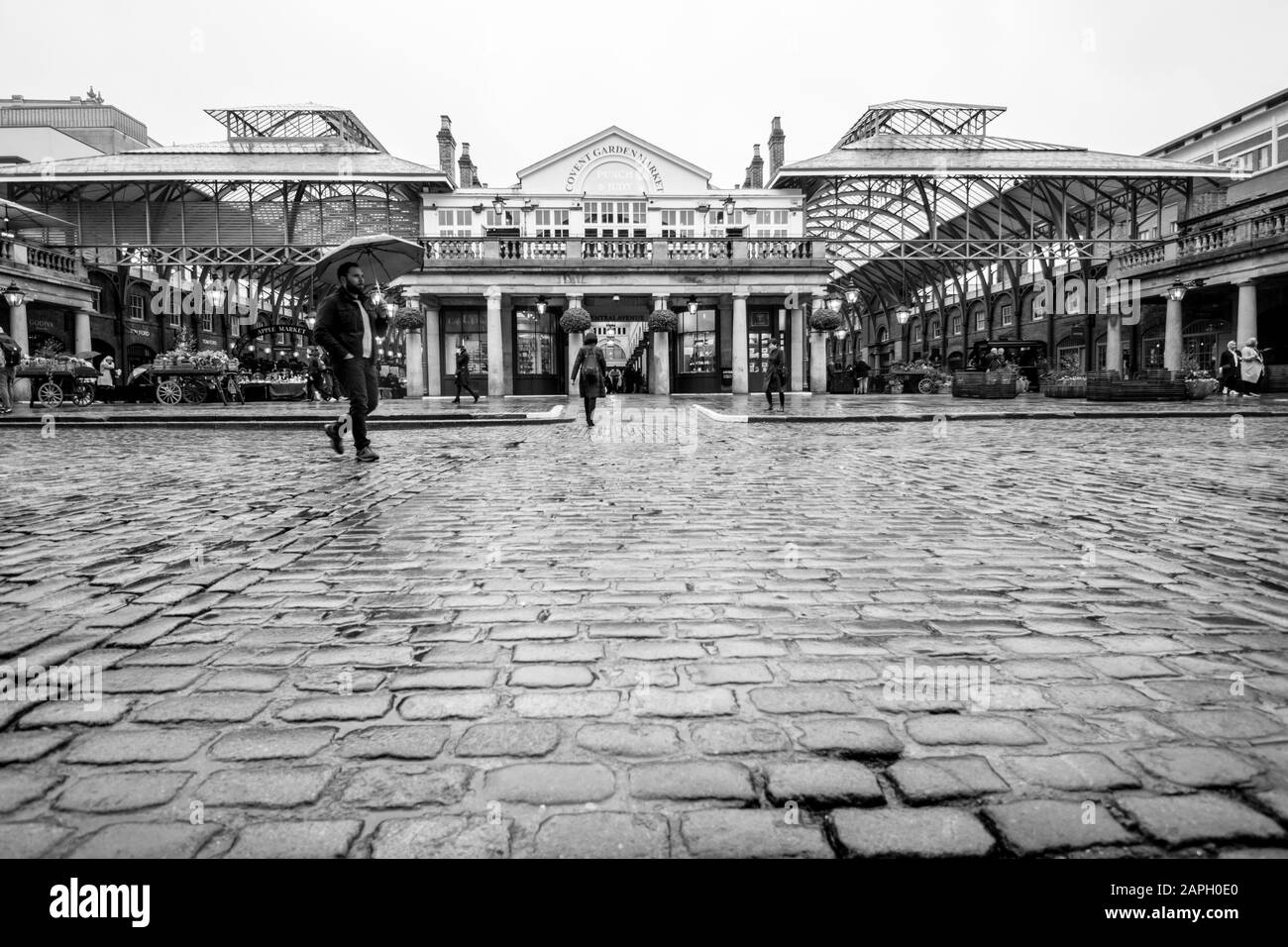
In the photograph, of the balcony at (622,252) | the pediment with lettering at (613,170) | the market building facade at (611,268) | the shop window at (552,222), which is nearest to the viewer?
the balcony at (622,252)

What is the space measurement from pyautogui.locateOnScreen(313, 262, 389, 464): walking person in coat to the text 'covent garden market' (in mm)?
19086

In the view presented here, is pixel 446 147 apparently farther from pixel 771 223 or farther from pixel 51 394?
pixel 51 394

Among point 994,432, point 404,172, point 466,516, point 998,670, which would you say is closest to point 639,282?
point 404,172

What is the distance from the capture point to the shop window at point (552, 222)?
32.4 metres

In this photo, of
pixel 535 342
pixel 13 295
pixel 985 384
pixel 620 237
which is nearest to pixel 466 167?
Answer: pixel 535 342

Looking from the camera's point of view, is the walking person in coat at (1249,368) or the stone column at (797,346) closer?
the walking person in coat at (1249,368)

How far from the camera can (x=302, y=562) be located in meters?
3.90

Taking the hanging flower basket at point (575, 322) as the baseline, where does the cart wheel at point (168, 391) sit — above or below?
below

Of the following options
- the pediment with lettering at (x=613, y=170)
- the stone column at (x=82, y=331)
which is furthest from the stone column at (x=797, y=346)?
the stone column at (x=82, y=331)

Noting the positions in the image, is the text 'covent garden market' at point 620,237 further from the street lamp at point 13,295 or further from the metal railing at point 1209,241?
the street lamp at point 13,295

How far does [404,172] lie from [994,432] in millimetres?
25285

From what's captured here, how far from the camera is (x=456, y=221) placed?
31531 millimetres

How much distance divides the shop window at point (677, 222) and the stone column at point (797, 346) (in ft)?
20.2
